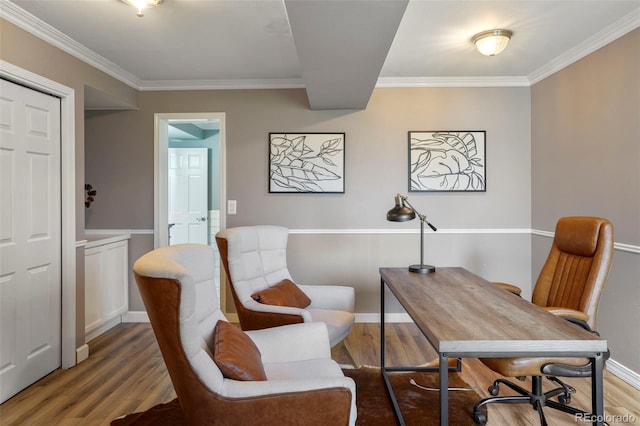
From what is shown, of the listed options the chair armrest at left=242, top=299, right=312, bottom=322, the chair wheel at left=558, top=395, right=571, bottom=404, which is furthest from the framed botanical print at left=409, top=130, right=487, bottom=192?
the chair armrest at left=242, top=299, right=312, bottom=322

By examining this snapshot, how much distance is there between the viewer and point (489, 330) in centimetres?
128

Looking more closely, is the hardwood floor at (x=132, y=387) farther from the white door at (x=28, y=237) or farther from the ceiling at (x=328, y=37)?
the ceiling at (x=328, y=37)

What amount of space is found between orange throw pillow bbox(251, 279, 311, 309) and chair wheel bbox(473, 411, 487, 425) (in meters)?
1.21

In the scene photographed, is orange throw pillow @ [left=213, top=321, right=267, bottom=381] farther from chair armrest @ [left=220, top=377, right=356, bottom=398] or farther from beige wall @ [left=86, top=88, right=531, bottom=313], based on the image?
beige wall @ [left=86, top=88, right=531, bottom=313]

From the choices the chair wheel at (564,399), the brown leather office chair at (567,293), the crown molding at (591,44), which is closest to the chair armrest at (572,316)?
the brown leather office chair at (567,293)

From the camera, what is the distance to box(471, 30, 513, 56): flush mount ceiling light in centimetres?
253

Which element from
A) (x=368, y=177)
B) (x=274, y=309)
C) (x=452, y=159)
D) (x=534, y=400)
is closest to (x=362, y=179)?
(x=368, y=177)

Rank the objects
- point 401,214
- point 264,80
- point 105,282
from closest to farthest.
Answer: point 401,214
point 105,282
point 264,80

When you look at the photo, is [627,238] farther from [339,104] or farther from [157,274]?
[157,274]

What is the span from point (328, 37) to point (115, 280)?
9.66ft

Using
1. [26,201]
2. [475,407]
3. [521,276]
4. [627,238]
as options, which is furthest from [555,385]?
[26,201]

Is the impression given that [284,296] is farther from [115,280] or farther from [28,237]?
[115,280]

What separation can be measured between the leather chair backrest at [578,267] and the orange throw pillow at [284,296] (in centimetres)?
150

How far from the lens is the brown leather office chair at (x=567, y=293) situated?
1.61m
